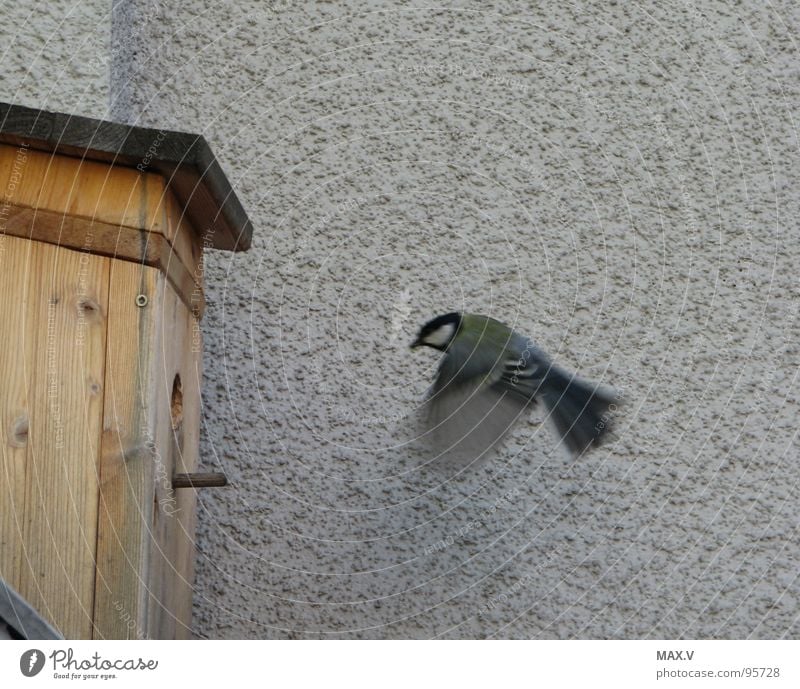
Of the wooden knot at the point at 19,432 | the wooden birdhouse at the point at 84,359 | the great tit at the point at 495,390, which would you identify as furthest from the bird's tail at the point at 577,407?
the wooden knot at the point at 19,432

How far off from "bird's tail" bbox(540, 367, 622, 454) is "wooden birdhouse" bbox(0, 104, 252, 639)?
57cm

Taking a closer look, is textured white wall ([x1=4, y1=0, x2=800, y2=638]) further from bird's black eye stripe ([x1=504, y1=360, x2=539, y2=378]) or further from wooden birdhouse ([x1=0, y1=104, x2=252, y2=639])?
wooden birdhouse ([x1=0, y1=104, x2=252, y2=639])

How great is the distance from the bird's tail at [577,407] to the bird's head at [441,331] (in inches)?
5.5

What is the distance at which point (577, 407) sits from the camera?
1402mm

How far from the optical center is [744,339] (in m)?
1.45

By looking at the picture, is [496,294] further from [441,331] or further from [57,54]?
[57,54]

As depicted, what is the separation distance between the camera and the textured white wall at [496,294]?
4.65ft

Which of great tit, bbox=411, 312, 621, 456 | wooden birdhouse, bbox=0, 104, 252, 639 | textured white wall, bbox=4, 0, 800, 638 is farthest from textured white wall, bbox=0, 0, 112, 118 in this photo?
great tit, bbox=411, 312, 621, 456

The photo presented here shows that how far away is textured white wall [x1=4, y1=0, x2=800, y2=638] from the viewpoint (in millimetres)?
1417

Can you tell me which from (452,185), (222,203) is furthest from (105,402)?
(452,185)

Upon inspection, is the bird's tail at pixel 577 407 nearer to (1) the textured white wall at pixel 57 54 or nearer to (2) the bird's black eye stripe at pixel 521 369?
(2) the bird's black eye stripe at pixel 521 369

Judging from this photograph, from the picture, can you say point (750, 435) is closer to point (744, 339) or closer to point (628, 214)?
point (744, 339)

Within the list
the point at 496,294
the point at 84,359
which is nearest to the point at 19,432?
the point at 84,359

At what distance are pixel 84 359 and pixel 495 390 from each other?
58 centimetres
